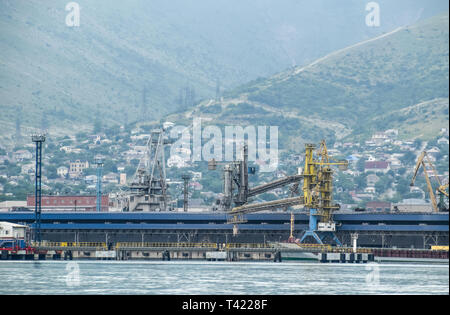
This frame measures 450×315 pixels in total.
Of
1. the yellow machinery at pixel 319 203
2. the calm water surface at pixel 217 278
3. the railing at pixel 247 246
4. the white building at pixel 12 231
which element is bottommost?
the calm water surface at pixel 217 278

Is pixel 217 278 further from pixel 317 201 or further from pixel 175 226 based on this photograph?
pixel 175 226

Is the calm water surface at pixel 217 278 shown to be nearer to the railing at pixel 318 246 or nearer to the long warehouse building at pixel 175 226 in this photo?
the railing at pixel 318 246

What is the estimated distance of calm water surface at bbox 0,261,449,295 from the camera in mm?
115312

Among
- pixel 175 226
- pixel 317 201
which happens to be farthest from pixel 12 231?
pixel 317 201

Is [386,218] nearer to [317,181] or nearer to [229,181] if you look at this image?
[317,181]

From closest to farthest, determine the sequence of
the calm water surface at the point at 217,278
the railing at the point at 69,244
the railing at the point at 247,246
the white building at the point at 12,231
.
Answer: the calm water surface at the point at 217,278, the white building at the point at 12,231, the railing at the point at 247,246, the railing at the point at 69,244

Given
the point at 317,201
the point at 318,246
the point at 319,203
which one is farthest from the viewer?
the point at 319,203

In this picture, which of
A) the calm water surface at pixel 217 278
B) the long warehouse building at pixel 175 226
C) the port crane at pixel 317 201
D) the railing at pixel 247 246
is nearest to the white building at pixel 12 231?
the long warehouse building at pixel 175 226

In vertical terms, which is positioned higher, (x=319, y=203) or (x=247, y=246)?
(x=319, y=203)

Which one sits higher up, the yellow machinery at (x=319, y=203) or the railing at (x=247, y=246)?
the yellow machinery at (x=319, y=203)

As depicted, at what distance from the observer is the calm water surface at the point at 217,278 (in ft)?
378

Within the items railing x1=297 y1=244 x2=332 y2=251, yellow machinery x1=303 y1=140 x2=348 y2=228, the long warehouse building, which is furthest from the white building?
yellow machinery x1=303 y1=140 x2=348 y2=228

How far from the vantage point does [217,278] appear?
429 ft
